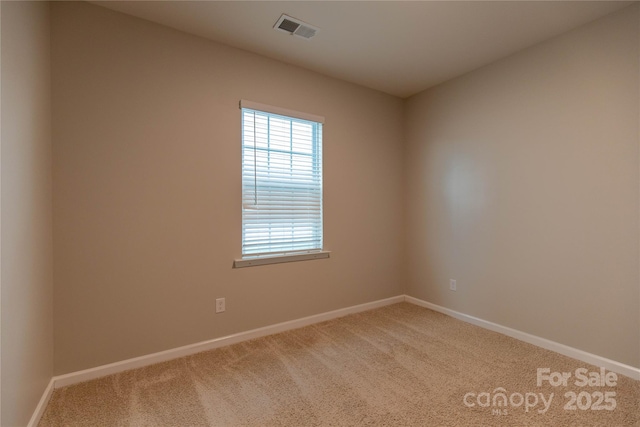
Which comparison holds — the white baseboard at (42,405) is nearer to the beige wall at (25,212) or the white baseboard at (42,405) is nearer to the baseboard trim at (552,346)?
the beige wall at (25,212)

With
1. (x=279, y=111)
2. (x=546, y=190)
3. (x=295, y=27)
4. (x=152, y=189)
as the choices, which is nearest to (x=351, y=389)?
(x=152, y=189)

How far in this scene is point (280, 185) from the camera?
274cm

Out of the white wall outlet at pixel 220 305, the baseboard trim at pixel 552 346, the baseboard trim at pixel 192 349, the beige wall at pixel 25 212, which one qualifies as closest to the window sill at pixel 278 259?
the white wall outlet at pixel 220 305

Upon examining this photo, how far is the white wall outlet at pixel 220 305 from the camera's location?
2.42 meters

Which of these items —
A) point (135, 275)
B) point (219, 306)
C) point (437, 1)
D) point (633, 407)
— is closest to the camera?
point (633, 407)

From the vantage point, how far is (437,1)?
6.40 ft

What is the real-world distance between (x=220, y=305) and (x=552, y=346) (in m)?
2.78

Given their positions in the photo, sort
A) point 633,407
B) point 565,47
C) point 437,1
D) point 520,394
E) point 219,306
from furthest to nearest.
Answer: point 219,306 < point 565,47 < point 437,1 < point 520,394 < point 633,407

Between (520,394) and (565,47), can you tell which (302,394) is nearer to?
(520,394)

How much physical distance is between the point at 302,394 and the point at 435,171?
2647 millimetres

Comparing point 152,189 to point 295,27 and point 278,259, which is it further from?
point 295,27

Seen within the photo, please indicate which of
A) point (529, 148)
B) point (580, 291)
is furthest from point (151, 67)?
point (580, 291)

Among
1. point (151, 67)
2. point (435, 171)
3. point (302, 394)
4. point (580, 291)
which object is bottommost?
point (302, 394)

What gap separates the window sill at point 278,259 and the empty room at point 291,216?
0.02 metres
